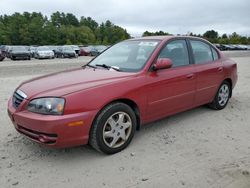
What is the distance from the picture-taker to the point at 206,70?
544 centimetres

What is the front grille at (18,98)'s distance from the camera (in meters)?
3.88

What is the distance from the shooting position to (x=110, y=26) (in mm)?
96688

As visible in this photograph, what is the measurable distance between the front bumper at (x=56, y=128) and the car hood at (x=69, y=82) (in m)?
0.30

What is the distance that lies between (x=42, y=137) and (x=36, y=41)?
78.2 m

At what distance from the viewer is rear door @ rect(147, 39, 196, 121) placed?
4.41m

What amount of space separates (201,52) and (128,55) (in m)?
1.61

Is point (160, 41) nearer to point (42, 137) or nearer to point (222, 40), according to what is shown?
point (42, 137)

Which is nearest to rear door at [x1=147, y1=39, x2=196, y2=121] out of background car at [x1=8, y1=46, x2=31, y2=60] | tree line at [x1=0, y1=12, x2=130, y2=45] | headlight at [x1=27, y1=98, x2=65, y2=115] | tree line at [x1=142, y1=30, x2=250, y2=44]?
headlight at [x1=27, y1=98, x2=65, y2=115]

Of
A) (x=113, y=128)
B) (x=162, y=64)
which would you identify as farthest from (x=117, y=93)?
(x=162, y=64)

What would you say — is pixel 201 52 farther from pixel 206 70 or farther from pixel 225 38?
pixel 225 38

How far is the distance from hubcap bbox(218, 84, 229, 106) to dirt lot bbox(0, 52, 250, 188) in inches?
38.3

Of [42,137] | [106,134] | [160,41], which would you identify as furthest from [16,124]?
[160,41]

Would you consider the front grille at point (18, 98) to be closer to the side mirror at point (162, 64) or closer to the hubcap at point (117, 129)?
the hubcap at point (117, 129)

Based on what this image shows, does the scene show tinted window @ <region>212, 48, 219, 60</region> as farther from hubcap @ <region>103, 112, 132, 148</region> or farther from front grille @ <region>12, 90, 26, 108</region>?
front grille @ <region>12, 90, 26, 108</region>
